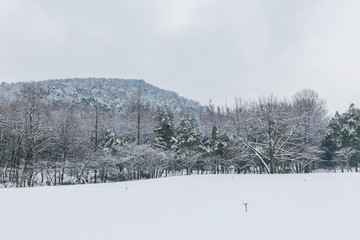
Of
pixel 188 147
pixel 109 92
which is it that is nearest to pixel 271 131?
pixel 188 147

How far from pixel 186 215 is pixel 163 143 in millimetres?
22374

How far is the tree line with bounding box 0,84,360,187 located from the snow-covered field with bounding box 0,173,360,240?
9691 millimetres

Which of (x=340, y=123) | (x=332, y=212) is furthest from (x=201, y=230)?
(x=340, y=123)

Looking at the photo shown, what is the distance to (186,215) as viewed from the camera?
655cm

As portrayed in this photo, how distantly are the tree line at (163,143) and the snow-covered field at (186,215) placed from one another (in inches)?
382

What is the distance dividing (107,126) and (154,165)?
13.1 metres

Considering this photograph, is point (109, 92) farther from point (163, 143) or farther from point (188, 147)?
point (188, 147)

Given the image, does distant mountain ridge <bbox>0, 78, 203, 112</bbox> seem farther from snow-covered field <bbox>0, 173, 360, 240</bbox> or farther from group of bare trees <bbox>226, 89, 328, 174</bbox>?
snow-covered field <bbox>0, 173, 360, 240</bbox>

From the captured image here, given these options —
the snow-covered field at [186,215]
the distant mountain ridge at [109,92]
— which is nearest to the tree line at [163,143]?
the snow-covered field at [186,215]

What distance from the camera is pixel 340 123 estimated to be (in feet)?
96.9

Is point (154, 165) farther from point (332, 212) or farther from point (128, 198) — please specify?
point (332, 212)

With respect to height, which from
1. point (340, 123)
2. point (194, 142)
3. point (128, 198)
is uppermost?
point (340, 123)

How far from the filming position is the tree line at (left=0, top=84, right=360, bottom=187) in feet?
62.0

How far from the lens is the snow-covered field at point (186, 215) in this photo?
506cm
